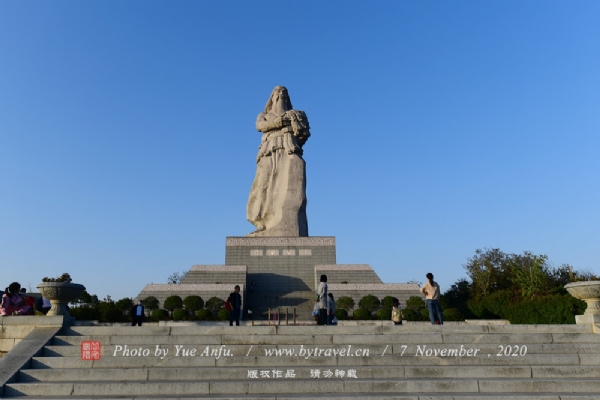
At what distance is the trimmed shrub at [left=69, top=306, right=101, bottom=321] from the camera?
18.1 meters

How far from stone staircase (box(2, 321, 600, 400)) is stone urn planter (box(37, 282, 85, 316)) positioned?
0.61 metres

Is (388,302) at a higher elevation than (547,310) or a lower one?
higher

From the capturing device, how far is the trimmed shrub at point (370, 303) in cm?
1917

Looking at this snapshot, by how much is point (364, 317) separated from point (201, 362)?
11.5 m

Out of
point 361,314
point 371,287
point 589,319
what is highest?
point 371,287

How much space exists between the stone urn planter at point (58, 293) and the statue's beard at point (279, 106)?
725 inches

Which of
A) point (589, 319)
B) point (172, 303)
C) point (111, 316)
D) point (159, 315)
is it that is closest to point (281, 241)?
point (172, 303)

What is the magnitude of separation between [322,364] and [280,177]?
18531 mm

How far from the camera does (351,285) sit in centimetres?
2105

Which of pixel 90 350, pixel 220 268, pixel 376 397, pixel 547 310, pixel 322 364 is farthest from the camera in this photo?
pixel 220 268

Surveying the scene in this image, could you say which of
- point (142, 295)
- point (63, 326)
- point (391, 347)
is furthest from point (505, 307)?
point (63, 326)

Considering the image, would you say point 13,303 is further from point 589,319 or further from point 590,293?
point 590,293

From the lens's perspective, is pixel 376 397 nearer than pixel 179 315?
Yes

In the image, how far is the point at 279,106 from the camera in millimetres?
26578
